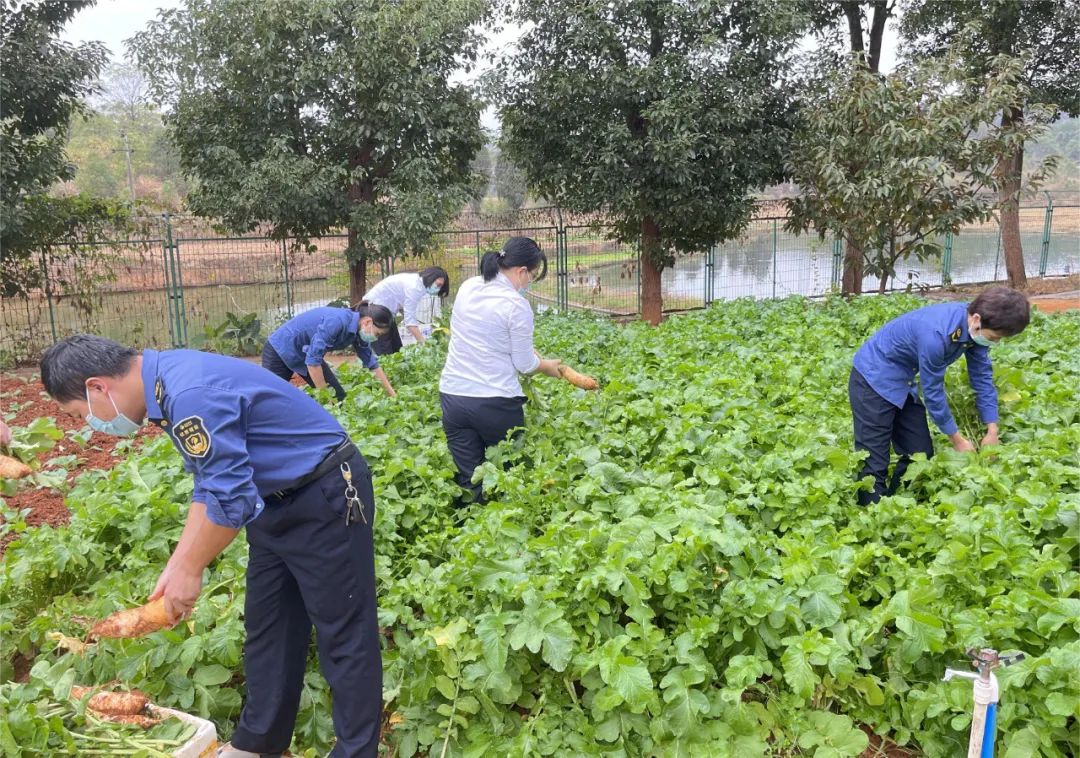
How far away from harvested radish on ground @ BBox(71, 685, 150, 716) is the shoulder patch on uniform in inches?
41.4

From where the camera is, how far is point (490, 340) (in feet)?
14.5

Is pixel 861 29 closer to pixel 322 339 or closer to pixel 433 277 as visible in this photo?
pixel 433 277

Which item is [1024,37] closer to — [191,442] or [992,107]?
[992,107]

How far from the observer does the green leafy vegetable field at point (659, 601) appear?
2.77m

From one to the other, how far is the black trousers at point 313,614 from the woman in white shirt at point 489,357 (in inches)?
65.6

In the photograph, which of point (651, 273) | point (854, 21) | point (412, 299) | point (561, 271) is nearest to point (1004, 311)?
point (412, 299)

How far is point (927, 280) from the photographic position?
1972cm

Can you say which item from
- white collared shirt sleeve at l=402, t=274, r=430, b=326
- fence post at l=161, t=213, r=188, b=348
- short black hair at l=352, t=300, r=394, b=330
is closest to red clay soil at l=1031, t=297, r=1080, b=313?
white collared shirt sleeve at l=402, t=274, r=430, b=326

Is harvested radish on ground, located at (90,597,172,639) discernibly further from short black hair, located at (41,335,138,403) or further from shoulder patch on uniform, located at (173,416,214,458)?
short black hair, located at (41,335,138,403)

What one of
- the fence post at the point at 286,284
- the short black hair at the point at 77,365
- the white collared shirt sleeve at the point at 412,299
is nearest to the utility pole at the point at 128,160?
the fence post at the point at 286,284

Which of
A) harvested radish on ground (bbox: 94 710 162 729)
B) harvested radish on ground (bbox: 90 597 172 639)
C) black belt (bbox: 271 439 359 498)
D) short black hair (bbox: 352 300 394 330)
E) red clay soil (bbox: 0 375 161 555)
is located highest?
short black hair (bbox: 352 300 394 330)

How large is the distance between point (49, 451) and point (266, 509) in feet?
15.3

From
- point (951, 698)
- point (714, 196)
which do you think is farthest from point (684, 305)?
point (951, 698)

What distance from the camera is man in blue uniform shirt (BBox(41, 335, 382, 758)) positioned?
7.96 feet
